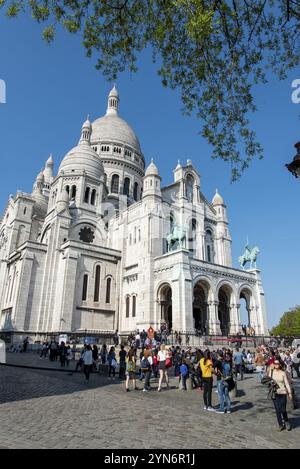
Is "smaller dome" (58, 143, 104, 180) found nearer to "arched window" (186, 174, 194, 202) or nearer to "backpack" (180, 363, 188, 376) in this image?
"arched window" (186, 174, 194, 202)

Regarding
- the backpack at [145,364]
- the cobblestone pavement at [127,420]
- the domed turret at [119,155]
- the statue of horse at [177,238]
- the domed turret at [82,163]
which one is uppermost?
the domed turret at [119,155]

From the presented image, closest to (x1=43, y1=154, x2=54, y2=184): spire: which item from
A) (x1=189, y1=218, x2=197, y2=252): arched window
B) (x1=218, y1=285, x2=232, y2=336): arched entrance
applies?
(x1=189, y1=218, x2=197, y2=252): arched window

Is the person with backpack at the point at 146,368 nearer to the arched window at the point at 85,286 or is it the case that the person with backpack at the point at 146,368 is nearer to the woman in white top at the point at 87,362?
the woman in white top at the point at 87,362

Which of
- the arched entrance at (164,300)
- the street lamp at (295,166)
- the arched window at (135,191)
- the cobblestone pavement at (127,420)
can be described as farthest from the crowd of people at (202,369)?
the arched window at (135,191)

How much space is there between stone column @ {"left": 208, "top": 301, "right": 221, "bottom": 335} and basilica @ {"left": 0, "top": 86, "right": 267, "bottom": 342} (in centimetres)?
10

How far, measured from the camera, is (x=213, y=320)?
3266cm

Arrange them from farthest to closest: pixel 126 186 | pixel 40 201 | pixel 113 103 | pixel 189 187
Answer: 1. pixel 113 103
2. pixel 126 186
3. pixel 40 201
4. pixel 189 187

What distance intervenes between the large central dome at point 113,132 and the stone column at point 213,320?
3824 cm

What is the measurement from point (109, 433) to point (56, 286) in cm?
3104

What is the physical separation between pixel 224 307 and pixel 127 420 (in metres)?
33.0

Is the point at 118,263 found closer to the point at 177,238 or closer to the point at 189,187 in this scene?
the point at 177,238

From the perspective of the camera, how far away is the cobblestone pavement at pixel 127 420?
6.23 metres

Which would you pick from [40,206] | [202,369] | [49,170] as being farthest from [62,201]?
[202,369]
